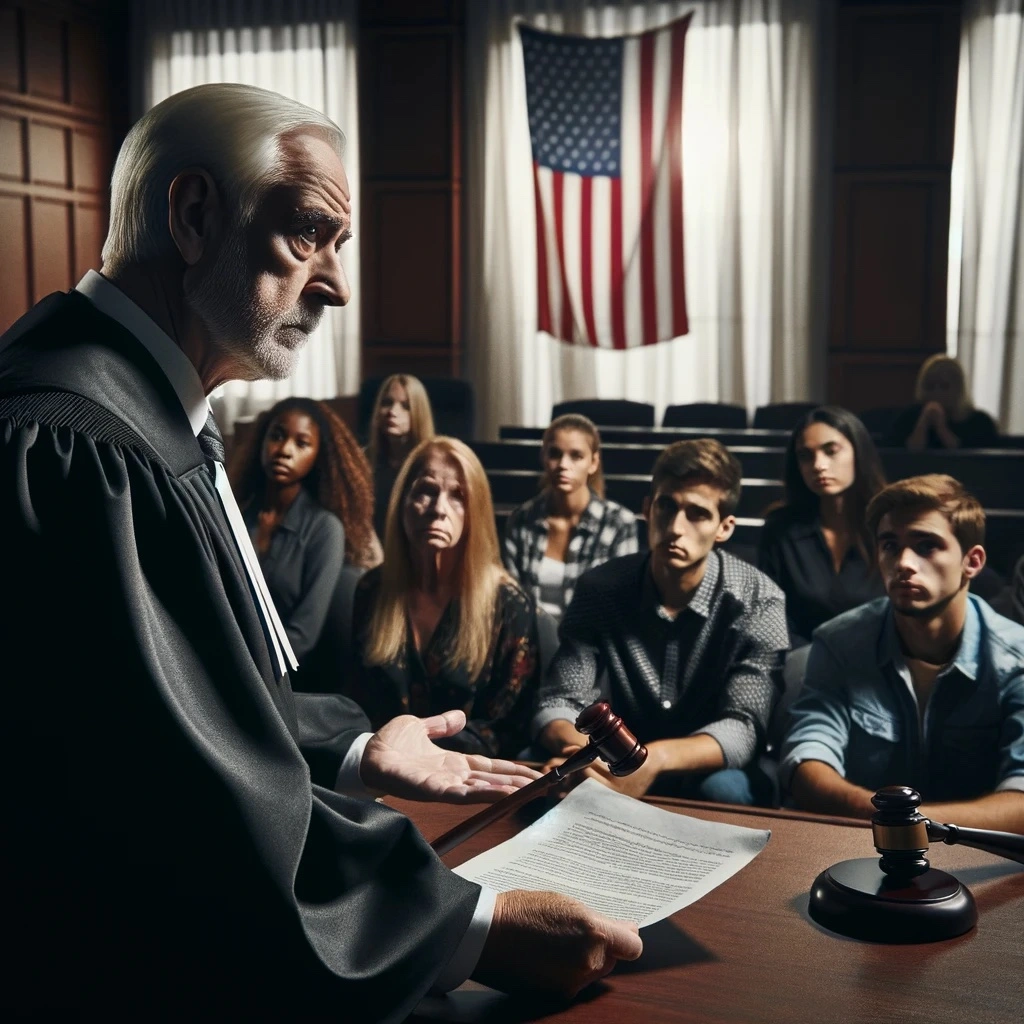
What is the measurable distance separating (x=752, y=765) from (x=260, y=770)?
217cm

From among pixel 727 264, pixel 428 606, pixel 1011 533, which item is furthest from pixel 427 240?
pixel 428 606

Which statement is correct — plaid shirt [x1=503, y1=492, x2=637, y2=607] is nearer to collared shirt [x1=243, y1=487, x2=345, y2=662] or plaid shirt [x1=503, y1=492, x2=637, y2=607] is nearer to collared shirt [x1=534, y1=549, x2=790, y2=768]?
collared shirt [x1=243, y1=487, x2=345, y2=662]

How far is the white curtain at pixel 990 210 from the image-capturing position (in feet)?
27.9

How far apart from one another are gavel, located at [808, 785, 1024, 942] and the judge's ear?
2.80 feet

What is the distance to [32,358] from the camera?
3.57 ft

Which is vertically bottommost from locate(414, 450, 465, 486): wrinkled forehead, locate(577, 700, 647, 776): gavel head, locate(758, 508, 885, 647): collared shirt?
locate(758, 508, 885, 647): collared shirt

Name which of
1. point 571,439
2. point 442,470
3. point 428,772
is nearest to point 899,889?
point 428,772

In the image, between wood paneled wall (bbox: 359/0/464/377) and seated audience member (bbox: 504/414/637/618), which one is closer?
seated audience member (bbox: 504/414/637/618)

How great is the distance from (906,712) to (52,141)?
8.47m

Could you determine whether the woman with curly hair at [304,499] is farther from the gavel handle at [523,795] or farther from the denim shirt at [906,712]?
the gavel handle at [523,795]

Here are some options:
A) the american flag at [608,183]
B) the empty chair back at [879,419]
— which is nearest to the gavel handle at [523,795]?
the empty chair back at [879,419]

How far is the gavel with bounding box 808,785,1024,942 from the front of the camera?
47.7 inches

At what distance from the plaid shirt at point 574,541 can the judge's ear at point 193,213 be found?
306cm

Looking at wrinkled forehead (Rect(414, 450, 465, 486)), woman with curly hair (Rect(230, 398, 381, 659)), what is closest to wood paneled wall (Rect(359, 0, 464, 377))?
woman with curly hair (Rect(230, 398, 381, 659))
